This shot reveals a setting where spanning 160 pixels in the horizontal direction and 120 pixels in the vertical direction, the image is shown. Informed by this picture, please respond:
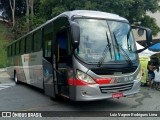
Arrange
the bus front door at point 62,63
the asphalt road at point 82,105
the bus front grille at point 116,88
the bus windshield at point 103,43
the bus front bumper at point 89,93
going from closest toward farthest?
the bus front bumper at point 89,93
the bus front grille at point 116,88
the bus windshield at point 103,43
the bus front door at point 62,63
the asphalt road at point 82,105

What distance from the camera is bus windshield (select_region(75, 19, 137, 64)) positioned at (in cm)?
778

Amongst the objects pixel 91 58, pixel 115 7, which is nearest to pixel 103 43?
pixel 91 58

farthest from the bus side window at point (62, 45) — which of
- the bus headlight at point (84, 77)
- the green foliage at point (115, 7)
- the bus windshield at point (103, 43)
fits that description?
the green foliage at point (115, 7)

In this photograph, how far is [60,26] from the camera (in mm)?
8781

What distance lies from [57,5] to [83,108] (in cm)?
1533

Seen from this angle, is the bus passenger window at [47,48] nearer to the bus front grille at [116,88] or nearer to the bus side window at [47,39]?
the bus side window at [47,39]

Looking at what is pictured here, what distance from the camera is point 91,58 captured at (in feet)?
25.3

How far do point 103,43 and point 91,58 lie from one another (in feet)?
2.15

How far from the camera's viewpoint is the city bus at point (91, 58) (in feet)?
24.8

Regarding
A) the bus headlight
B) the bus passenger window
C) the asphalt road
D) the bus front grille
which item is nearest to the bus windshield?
the bus headlight

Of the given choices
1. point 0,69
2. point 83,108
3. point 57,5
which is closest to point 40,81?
point 83,108

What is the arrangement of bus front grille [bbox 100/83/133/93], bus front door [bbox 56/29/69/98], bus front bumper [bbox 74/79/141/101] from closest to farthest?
bus front bumper [bbox 74/79/141/101]
bus front grille [bbox 100/83/133/93]
bus front door [bbox 56/29/69/98]

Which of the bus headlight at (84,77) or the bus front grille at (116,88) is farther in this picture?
the bus front grille at (116,88)

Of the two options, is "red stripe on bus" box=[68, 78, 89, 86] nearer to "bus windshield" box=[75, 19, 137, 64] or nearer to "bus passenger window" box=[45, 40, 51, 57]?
"bus windshield" box=[75, 19, 137, 64]
